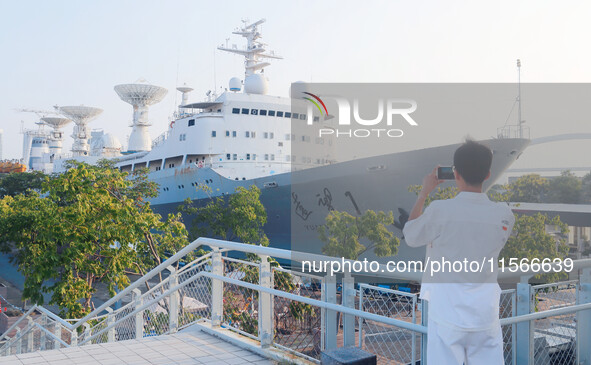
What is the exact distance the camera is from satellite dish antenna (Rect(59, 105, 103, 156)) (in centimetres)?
4609

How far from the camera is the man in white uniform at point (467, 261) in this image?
2250 millimetres

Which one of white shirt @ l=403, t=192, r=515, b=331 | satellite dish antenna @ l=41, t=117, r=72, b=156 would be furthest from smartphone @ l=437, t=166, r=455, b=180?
satellite dish antenna @ l=41, t=117, r=72, b=156

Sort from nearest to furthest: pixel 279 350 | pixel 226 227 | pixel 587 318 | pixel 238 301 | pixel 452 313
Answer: pixel 452 313, pixel 587 318, pixel 279 350, pixel 238 301, pixel 226 227

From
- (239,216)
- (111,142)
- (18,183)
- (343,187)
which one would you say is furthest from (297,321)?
(111,142)

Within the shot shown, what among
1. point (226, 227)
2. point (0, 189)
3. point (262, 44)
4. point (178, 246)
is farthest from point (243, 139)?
point (0, 189)

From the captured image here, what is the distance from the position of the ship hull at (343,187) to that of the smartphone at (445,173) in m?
14.2

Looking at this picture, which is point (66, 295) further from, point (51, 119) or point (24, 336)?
point (51, 119)

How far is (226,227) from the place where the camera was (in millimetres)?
20953

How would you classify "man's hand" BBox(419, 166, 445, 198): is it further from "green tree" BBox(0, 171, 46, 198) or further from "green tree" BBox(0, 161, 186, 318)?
"green tree" BBox(0, 171, 46, 198)

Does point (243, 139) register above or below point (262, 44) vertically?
below

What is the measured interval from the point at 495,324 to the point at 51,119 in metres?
62.9

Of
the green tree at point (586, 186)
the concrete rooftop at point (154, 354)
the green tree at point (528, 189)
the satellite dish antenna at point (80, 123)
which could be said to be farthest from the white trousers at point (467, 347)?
the satellite dish antenna at point (80, 123)

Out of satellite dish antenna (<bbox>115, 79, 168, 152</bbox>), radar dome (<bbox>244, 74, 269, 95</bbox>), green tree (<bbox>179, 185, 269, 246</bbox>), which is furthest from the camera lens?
satellite dish antenna (<bbox>115, 79, 168, 152</bbox>)

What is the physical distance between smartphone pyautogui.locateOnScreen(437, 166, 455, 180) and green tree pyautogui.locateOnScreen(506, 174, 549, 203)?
12.4 metres
